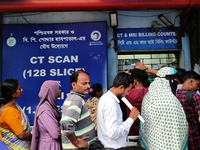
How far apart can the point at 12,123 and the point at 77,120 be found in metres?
0.79

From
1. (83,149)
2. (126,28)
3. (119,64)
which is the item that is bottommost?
(83,149)

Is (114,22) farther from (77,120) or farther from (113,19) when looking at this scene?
(77,120)

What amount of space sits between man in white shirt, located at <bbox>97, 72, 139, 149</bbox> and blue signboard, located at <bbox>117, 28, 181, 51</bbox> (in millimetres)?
3274

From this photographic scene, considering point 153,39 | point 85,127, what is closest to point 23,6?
point 153,39

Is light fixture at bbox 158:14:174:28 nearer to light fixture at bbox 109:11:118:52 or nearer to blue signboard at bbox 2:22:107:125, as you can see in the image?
light fixture at bbox 109:11:118:52

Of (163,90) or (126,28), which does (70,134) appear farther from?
(126,28)

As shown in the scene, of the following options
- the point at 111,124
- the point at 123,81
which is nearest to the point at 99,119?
the point at 111,124

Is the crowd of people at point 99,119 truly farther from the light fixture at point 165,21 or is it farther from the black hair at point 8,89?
the light fixture at point 165,21

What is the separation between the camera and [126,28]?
5453mm

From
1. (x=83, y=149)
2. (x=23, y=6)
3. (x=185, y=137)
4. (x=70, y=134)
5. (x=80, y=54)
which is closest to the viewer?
(x=70, y=134)

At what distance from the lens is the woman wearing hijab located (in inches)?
86.8

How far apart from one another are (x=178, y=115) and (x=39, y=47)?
3.91 meters

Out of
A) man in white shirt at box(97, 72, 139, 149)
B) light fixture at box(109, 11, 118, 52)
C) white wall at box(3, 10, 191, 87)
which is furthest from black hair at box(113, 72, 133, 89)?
white wall at box(3, 10, 191, 87)

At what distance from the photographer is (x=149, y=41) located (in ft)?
17.6
